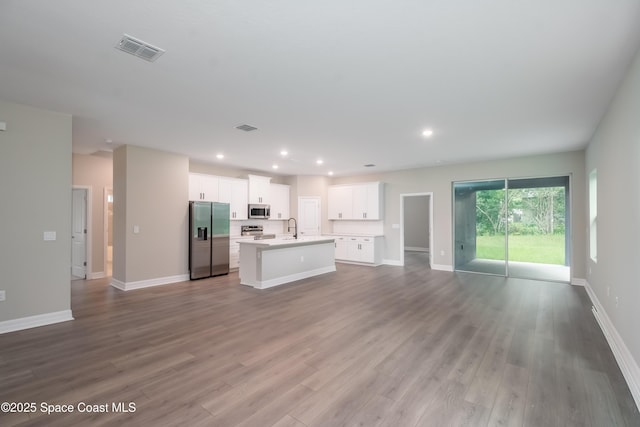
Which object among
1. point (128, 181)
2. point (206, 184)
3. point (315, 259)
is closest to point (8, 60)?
point (128, 181)

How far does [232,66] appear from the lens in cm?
265

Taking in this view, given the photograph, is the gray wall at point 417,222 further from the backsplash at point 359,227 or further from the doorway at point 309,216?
the doorway at point 309,216

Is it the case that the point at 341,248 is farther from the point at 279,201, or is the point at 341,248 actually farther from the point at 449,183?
the point at 449,183

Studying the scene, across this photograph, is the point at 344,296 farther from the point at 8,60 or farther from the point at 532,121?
the point at 8,60

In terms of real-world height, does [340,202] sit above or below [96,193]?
below

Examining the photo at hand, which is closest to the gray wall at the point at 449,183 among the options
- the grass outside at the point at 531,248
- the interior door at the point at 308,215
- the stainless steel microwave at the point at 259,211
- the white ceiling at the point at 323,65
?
the grass outside at the point at 531,248

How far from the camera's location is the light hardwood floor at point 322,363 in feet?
6.65

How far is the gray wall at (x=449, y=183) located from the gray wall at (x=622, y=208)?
7.45ft

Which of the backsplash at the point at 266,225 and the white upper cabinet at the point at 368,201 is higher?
the white upper cabinet at the point at 368,201

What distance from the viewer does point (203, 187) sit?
6926 millimetres

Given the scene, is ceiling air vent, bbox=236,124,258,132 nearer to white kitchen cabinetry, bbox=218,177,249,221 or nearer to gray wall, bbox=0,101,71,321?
gray wall, bbox=0,101,71,321

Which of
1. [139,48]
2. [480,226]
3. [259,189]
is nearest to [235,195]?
[259,189]

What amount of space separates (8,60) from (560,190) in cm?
905

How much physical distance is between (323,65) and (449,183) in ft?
19.3
